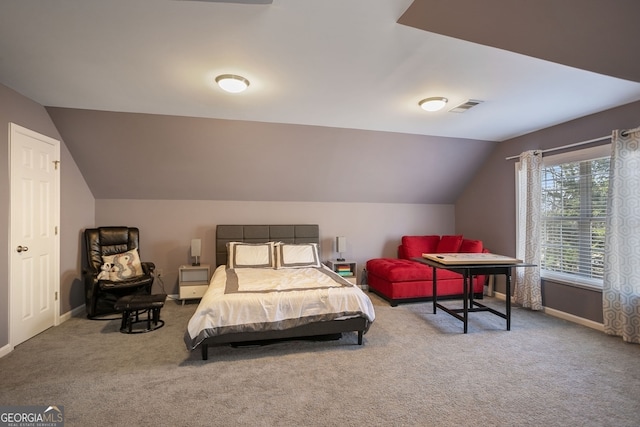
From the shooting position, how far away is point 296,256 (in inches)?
181

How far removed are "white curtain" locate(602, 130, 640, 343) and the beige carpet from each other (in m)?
0.27

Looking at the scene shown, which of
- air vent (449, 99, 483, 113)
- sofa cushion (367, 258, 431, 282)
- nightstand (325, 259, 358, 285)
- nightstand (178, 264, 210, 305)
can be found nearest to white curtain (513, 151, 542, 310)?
sofa cushion (367, 258, 431, 282)

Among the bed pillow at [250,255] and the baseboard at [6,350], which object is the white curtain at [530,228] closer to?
the bed pillow at [250,255]

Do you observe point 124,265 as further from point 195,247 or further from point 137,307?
point 137,307

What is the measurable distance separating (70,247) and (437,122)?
200 inches

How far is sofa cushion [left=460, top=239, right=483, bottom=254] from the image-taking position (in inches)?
191

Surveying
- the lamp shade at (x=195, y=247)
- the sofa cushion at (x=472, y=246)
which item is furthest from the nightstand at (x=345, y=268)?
the lamp shade at (x=195, y=247)

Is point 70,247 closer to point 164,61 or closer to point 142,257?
point 142,257

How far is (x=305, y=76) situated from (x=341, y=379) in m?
2.58

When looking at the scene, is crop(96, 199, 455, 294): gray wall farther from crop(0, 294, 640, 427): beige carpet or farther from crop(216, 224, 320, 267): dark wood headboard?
crop(0, 294, 640, 427): beige carpet

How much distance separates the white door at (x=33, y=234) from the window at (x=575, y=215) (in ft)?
20.5

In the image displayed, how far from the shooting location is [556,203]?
4152 millimetres

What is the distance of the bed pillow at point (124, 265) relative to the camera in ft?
13.1

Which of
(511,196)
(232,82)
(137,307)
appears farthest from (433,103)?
(137,307)
